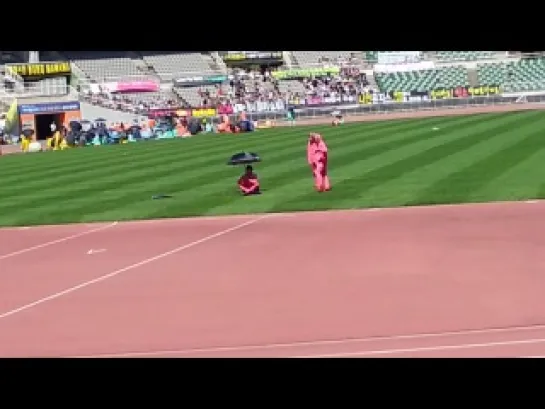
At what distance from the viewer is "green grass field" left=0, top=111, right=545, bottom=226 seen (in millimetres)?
17312

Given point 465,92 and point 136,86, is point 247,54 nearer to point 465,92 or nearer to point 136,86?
point 465,92

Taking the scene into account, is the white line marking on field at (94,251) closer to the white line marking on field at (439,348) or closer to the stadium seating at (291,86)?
the white line marking on field at (439,348)

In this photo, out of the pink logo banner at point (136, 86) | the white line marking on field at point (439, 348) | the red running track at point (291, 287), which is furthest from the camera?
the pink logo banner at point (136, 86)

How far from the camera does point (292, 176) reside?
2192 centimetres

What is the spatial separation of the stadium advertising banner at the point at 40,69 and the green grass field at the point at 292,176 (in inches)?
940

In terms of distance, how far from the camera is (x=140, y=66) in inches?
2638

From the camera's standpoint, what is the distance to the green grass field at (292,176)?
56.8 ft

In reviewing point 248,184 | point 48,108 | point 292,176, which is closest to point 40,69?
point 48,108

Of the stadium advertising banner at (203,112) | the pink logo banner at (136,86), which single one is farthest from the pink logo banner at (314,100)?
the pink logo banner at (136,86)

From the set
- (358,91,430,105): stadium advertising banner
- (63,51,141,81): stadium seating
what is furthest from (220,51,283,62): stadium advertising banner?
(63,51,141,81): stadium seating

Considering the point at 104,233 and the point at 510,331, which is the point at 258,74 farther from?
the point at 510,331
